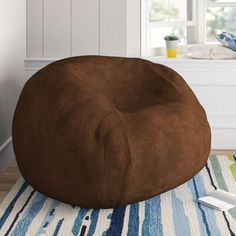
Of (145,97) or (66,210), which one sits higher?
(145,97)

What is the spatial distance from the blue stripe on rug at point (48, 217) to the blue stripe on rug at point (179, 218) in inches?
21.3

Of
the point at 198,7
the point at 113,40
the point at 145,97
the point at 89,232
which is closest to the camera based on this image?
the point at 89,232

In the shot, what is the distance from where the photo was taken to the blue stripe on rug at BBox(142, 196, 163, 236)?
2342 mm

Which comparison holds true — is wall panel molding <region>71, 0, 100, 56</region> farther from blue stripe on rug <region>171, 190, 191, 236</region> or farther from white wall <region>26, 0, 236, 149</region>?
blue stripe on rug <region>171, 190, 191, 236</region>

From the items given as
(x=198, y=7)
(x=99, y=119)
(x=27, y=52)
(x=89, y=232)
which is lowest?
(x=89, y=232)

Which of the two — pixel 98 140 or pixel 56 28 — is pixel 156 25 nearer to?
pixel 56 28

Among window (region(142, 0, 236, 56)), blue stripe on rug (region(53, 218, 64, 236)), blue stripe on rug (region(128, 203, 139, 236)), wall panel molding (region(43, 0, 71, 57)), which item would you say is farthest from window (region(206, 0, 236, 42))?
blue stripe on rug (region(53, 218, 64, 236))

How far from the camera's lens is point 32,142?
8.52 ft

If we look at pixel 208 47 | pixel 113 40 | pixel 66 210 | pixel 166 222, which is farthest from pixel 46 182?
pixel 208 47

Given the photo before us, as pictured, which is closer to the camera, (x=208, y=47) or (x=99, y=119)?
(x=99, y=119)

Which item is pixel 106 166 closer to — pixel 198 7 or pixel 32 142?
pixel 32 142

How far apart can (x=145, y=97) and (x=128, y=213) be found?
0.73 metres

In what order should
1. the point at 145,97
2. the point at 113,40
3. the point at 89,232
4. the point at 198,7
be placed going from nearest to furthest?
the point at 89,232 < the point at 145,97 < the point at 113,40 < the point at 198,7

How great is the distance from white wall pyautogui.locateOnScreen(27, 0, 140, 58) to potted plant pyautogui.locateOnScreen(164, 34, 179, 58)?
208mm
